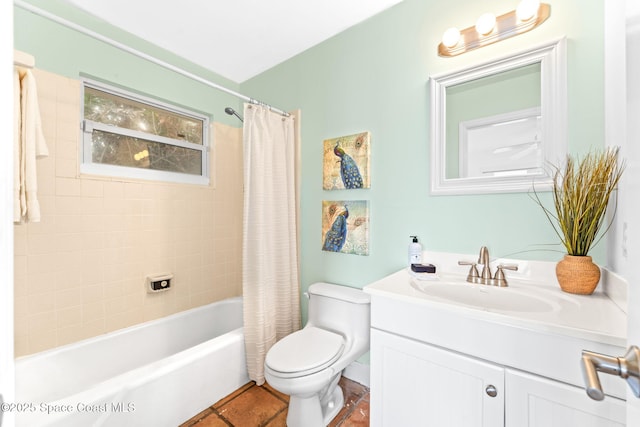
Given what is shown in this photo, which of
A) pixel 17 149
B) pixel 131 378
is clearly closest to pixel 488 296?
Result: pixel 131 378

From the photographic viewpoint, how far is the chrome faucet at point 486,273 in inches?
43.8

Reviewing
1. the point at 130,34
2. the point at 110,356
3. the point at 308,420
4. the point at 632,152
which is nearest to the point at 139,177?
the point at 130,34

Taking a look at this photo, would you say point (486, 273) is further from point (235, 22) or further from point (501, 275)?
point (235, 22)

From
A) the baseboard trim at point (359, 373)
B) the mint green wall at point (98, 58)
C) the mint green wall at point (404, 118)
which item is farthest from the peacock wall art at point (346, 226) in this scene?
the mint green wall at point (98, 58)

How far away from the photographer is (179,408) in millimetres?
1323

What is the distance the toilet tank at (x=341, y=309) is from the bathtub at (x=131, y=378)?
53cm

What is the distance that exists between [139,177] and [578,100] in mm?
2461

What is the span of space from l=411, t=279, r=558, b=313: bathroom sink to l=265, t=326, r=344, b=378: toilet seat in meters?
0.56

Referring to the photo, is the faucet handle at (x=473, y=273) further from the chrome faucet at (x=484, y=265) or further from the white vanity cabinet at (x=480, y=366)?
the white vanity cabinet at (x=480, y=366)

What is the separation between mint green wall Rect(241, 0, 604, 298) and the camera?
1.05 metres

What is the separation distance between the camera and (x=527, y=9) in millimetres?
1104

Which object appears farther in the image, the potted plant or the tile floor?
the tile floor

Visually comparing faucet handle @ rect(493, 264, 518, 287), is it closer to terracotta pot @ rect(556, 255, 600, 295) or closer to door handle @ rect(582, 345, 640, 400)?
terracotta pot @ rect(556, 255, 600, 295)

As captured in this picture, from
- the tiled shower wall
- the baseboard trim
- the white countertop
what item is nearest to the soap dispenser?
the white countertop
